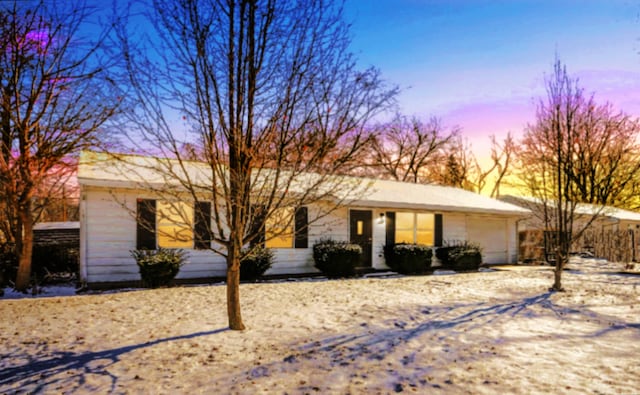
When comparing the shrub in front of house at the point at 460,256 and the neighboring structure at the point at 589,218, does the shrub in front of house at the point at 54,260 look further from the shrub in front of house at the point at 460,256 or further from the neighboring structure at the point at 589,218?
the neighboring structure at the point at 589,218

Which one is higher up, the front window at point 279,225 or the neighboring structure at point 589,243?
the front window at point 279,225

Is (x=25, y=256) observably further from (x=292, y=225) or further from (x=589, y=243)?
(x=589, y=243)

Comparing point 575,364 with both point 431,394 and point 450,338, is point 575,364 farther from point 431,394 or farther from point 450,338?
point 431,394

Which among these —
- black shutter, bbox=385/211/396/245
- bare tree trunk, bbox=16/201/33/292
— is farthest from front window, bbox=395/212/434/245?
bare tree trunk, bbox=16/201/33/292

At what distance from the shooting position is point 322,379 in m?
4.22

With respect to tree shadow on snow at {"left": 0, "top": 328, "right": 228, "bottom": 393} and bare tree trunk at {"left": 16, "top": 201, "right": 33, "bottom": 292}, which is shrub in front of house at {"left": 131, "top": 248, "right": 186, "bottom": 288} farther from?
tree shadow on snow at {"left": 0, "top": 328, "right": 228, "bottom": 393}

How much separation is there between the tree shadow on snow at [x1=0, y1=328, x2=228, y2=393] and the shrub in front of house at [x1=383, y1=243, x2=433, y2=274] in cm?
997

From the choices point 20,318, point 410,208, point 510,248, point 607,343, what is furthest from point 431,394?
point 510,248

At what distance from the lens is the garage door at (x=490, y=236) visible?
1719 cm

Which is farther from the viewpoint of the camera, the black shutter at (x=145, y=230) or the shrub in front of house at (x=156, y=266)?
the black shutter at (x=145, y=230)

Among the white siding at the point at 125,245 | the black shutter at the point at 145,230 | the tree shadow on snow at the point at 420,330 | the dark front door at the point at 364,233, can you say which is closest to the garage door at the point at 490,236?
the white siding at the point at 125,245

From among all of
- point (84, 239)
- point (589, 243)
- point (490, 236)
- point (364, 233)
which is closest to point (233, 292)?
point (84, 239)

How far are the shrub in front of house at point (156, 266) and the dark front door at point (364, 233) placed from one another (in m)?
6.18

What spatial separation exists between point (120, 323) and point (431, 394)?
484cm
